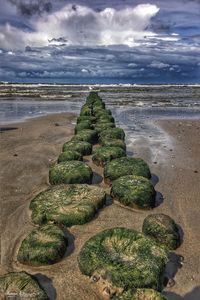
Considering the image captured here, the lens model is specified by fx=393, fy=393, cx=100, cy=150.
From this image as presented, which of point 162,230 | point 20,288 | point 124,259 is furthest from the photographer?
point 162,230

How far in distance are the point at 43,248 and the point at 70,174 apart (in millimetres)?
5865

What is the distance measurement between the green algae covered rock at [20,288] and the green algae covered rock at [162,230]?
405 cm

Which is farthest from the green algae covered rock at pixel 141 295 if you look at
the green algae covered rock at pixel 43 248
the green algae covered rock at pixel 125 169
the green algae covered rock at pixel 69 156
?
the green algae covered rock at pixel 69 156

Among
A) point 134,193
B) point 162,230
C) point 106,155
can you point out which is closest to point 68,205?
point 134,193

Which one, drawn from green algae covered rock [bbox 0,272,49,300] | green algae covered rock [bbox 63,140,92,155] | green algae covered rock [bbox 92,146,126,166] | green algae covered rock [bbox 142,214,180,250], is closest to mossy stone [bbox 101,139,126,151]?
green algae covered rock [bbox 63,140,92,155]

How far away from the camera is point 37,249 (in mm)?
10531

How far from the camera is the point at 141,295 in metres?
8.42

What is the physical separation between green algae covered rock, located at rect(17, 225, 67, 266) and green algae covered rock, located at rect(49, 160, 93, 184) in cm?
488

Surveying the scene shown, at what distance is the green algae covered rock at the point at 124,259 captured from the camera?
9.20 meters

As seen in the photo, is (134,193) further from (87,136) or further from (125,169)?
(87,136)

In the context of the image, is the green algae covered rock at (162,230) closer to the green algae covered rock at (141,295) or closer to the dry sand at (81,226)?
the dry sand at (81,226)

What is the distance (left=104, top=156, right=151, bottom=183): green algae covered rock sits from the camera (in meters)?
16.7

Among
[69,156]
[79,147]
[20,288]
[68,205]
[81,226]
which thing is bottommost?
[81,226]

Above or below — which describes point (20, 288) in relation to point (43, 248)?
above
